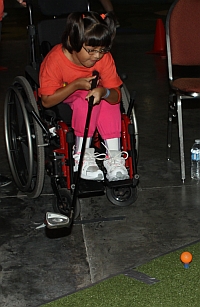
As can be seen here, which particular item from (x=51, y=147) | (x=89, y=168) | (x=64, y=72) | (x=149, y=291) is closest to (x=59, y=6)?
(x=64, y=72)

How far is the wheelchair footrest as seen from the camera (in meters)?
3.67

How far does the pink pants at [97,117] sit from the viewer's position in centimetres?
369

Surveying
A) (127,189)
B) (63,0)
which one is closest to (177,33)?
(63,0)

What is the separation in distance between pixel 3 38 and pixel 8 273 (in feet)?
25.7

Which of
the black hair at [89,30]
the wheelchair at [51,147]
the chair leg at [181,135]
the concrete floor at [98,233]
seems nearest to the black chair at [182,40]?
the chair leg at [181,135]

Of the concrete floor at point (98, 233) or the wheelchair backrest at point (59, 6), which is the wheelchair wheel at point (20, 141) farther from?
the wheelchair backrest at point (59, 6)

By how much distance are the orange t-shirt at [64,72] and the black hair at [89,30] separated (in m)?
0.15

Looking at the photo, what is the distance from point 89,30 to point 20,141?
97 centimetres

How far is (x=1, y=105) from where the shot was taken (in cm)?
627

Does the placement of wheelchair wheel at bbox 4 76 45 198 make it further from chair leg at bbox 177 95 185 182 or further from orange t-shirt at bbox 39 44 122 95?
chair leg at bbox 177 95 185 182

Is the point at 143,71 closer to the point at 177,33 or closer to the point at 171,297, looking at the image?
the point at 177,33

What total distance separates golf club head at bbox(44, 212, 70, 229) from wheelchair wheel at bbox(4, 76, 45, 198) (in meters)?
0.52

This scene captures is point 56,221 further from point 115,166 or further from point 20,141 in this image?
point 20,141

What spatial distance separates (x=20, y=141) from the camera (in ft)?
13.5
